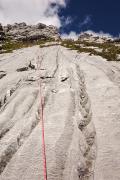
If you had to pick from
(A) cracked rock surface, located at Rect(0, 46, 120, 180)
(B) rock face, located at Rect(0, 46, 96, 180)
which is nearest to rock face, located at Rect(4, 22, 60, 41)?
(A) cracked rock surface, located at Rect(0, 46, 120, 180)

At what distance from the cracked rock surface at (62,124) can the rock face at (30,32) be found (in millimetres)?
58748

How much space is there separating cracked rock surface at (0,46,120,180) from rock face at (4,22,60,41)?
5875 centimetres

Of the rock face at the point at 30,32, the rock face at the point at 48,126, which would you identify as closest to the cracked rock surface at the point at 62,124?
the rock face at the point at 48,126

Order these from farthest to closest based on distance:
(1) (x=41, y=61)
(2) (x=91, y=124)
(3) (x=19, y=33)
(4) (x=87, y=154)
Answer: (3) (x=19, y=33), (1) (x=41, y=61), (2) (x=91, y=124), (4) (x=87, y=154)

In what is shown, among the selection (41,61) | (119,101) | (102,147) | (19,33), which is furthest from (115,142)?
(19,33)

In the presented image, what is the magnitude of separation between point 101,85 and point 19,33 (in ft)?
247

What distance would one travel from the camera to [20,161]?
1031 cm

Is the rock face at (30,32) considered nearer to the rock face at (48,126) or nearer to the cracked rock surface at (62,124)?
Result: the cracked rock surface at (62,124)

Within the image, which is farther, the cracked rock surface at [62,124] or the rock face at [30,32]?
the rock face at [30,32]

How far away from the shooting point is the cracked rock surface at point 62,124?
9.98 meters

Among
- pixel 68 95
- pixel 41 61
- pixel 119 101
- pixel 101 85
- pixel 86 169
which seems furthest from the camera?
pixel 41 61

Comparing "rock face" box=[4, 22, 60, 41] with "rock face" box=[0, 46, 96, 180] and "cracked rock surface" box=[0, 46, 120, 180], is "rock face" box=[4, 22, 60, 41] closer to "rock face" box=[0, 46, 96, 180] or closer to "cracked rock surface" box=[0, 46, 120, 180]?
"cracked rock surface" box=[0, 46, 120, 180]

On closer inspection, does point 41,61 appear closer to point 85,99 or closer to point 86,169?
point 85,99

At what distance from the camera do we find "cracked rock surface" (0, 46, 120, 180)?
998cm
